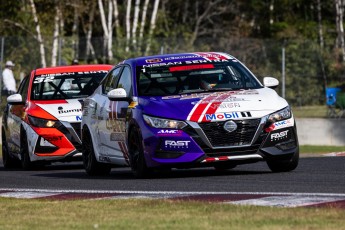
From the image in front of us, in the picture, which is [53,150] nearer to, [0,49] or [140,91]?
[140,91]

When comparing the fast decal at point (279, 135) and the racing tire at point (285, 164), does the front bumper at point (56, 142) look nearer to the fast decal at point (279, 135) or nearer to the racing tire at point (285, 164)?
the racing tire at point (285, 164)

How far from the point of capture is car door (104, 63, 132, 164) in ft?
49.4

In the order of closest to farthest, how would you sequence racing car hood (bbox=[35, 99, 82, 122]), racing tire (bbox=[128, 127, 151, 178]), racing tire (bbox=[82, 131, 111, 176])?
racing tire (bbox=[128, 127, 151, 178]) → racing tire (bbox=[82, 131, 111, 176]) → racing car hood (bbox=[35, 99, 82, 122])

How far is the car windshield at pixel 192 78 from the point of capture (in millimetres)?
14867

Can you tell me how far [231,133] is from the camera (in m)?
13.9

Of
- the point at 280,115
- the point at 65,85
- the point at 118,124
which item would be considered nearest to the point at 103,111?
the point at 118,124

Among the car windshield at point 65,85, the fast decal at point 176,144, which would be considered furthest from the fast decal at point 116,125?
the car windshield at point 65,85

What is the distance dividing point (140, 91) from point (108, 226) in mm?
5586

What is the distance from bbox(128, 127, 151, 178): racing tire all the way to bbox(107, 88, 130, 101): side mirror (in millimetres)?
463

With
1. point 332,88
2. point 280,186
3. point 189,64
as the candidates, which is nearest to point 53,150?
point 189,64

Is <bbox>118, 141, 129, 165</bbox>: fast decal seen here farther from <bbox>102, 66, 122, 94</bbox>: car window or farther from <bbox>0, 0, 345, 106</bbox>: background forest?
<bbox>0, 0, 345, 106</bbox>: background forest

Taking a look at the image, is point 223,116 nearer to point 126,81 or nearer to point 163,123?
point 163,123

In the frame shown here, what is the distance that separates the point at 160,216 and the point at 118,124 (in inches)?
207

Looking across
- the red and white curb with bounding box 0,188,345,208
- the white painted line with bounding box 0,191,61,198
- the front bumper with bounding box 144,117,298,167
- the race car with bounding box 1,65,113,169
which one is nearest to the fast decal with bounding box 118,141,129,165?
the front bumper with bounding box 144,117,298,167
